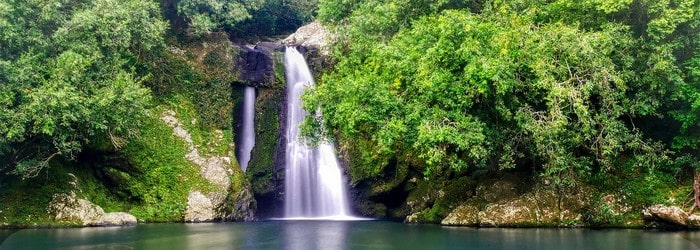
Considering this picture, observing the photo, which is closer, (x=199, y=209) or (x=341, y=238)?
(x=341, y=238)

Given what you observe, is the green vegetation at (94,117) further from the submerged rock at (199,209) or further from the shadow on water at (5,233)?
the shadow on water at (5,233)

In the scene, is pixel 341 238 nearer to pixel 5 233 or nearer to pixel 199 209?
pixel 199 209

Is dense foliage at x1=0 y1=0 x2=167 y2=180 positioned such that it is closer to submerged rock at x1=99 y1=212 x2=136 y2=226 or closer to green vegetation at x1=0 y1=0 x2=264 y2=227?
green vegetation at x1=0 y1=0 x2=264 y2=227

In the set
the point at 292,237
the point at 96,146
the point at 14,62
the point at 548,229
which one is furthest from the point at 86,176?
the point at 548,229

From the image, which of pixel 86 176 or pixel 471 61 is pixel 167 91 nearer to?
pixel 86 176

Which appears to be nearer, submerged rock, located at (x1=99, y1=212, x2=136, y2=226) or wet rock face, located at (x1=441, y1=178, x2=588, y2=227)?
wet rock face, located at (x1=441, y1=178, x2=588, y2=227)

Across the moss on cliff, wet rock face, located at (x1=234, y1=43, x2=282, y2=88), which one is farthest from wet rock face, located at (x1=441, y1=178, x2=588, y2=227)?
wet rock face, located at (x1=234, y1=43, x2=282, y2=88)

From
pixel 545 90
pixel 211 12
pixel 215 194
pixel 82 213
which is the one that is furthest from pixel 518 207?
pixel 211 12

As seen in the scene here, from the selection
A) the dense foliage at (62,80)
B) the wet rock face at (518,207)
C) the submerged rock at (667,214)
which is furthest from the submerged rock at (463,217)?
the dense foliage at (62,80)

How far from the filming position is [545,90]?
19969 mm

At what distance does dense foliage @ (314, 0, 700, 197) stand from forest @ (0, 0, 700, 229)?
7 centimetres

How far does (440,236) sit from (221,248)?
22.4ft

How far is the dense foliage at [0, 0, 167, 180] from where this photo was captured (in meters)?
21.0

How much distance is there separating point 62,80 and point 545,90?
1745 cm
